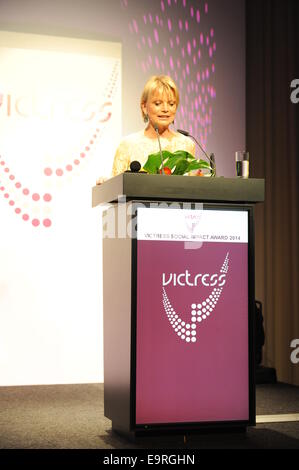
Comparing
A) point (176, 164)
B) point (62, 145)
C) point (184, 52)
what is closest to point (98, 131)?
A: point (62, 145)

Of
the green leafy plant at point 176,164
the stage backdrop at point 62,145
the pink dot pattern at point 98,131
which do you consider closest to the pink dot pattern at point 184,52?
the stage backdrop at point 62,145

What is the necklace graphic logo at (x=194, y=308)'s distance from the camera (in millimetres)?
2900

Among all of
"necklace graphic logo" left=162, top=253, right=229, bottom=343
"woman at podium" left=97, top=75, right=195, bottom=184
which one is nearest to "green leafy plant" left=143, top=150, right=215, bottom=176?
"necklace graphic logo" left=162, top=253, right=229, bottom=343

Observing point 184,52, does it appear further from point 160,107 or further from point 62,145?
point 160,107

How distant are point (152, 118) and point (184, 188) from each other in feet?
3.20

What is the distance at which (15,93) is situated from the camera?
17.0ft

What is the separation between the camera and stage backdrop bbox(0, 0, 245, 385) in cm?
514

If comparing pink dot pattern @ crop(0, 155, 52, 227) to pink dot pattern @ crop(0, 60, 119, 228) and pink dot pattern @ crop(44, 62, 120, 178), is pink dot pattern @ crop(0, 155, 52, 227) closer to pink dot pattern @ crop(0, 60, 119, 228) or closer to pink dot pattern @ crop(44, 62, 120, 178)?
pink dot pattern @ crop(0, 60, 119, 228)

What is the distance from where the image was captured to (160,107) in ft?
12.2

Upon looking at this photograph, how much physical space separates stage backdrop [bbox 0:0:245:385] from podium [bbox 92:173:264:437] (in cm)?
222

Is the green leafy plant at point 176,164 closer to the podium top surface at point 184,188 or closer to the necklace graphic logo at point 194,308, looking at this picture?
the podium top surface at point 184,188

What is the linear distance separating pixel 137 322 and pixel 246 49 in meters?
3.59

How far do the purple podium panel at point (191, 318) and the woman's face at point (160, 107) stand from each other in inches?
37.5
